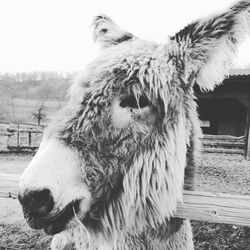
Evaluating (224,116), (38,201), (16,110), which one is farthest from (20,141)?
(38,201)

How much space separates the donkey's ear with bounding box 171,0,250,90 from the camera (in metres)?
1.62

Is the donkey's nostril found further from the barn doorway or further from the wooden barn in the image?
the barn doorway

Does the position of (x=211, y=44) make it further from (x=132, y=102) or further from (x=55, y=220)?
(x=55, y=220)

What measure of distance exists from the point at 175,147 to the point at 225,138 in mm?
14152

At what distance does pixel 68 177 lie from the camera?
134cm

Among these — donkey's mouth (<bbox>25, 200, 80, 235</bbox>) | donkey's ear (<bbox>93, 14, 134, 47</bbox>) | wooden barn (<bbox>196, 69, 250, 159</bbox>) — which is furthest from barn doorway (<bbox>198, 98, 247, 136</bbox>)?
donkey's mouth (<bbox>25, 200, 80, 235</bbox>)

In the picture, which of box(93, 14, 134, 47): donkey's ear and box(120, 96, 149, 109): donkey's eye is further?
box(93, 14, 134, 47): donkey's ear

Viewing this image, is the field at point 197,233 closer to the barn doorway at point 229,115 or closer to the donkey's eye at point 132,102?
the donkey's eye at point 132,102

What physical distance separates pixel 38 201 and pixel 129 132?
0.59 metres

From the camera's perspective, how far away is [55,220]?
1.38 meters

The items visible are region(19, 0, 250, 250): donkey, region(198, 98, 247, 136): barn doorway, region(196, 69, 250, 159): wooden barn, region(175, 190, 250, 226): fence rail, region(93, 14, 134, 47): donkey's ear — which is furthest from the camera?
region(198, 98, 247, 136): barn doorway

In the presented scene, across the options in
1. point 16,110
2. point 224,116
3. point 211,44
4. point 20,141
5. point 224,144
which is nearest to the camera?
point 211,44

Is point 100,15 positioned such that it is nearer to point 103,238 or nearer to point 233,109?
point 103,238

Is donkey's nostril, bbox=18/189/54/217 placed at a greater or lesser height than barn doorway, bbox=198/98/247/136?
lesser
